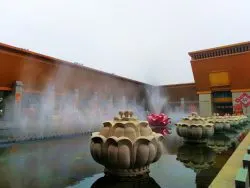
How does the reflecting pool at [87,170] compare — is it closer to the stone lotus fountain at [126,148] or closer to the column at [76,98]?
the stone lotus fountain at [126,148]

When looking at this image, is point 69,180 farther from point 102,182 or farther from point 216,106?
point 216,106

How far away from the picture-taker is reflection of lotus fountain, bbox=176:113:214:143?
8.15m

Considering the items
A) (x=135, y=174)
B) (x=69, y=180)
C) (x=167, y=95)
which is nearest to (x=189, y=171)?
(x=135, y=174)

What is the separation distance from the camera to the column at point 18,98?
18.8 metres

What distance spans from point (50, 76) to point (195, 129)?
18.2m

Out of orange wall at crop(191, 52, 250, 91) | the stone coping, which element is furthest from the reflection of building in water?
orange wall at crop(191, 52, 250, 91)

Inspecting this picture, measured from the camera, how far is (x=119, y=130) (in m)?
4.51

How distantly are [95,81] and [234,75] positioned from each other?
21.7 metres

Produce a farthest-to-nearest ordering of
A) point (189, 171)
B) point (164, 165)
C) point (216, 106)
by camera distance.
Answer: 1. point (216, 106)
2. point (164, 165)
3. point (189, 171)

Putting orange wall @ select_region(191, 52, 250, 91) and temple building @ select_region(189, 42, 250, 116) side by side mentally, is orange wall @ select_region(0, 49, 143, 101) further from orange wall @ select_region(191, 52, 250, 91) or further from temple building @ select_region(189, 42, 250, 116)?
temple building @ select_region(189, 42, 250, 116)

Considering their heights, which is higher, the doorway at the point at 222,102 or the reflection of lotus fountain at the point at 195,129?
the doorway at the point at 222,102

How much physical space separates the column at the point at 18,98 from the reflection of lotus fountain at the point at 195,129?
51.3ft

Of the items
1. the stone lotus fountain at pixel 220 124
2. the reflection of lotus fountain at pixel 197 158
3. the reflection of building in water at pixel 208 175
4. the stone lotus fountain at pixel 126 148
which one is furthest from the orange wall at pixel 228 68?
the stone lotus fountain at pixel 126 148

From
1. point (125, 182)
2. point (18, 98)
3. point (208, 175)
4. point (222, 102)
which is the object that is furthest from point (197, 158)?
point (222, 102)
